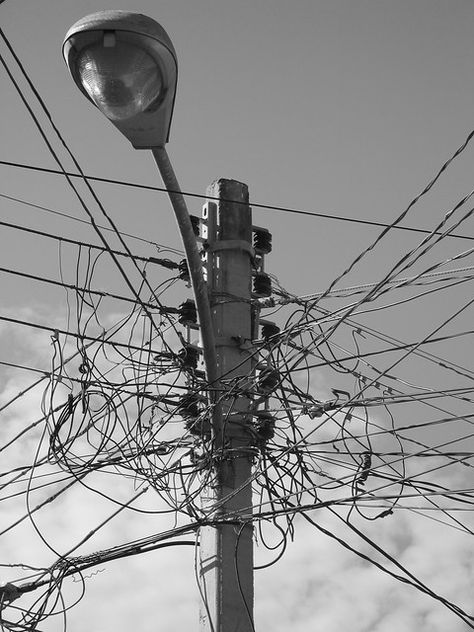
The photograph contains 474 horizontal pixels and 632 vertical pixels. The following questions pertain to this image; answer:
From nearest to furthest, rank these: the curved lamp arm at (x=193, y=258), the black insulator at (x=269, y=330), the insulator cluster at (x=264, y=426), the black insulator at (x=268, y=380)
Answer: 1. the curved lamp arm at (x=193, y=258)
2. the insulator cluster at (x=264, y=426)
3. the black insulator at (x=268, y=380)
4. the black insulator at (x=269, y=330)

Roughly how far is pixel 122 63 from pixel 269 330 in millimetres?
2295

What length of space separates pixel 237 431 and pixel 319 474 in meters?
0.83

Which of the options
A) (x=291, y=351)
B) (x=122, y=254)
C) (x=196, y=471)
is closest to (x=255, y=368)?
(x=291, y=351)

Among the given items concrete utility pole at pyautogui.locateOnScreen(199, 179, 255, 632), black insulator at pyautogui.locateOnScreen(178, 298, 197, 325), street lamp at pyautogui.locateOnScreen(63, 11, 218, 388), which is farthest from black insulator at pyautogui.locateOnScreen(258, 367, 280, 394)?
street lamp at pyautogui.locateOnScreen(63, 11, 218, 388)

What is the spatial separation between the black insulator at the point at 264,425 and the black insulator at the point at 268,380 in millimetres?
154

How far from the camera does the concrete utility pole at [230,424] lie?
5.21m

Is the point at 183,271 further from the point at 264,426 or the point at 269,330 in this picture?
the point at 264,426

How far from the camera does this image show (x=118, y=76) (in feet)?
14.9

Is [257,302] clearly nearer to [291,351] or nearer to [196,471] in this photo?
[291,351]

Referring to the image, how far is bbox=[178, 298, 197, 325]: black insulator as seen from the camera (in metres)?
6.36

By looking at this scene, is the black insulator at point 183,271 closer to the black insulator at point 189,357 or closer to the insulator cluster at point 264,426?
the black insulator at point 189,357

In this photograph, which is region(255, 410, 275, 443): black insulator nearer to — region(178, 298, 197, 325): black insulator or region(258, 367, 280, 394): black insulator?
region(258, 367, 280, 394): black insulator

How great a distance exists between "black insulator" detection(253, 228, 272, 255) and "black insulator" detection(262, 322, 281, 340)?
20.7 inches

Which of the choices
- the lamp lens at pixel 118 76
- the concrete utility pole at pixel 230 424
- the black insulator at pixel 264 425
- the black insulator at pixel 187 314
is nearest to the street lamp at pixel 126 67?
the lamp lens at pixel 118 76
